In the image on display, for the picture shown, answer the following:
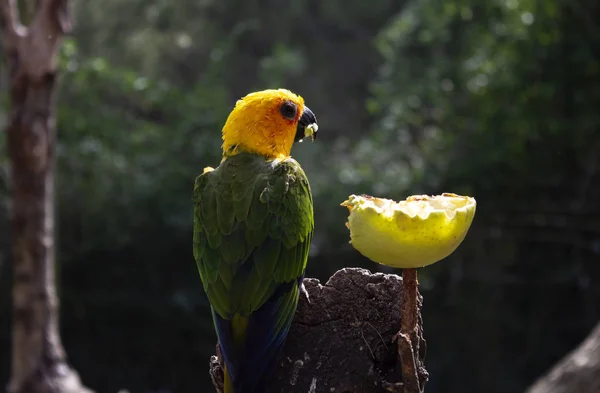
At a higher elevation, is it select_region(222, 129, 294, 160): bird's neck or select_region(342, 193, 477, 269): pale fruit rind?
select_region(222, 129, 294, 160): bird's neck

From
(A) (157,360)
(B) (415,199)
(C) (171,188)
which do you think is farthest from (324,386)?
(A) (157,360)

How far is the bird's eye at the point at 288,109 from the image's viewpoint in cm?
200

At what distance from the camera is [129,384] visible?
6816mm

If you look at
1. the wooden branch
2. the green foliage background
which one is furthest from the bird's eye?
the green foliage background

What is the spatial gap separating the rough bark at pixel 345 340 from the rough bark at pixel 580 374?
1.70 meters

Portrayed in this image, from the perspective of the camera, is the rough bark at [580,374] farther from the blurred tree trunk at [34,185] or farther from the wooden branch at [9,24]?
the wooden branch at [9,24]

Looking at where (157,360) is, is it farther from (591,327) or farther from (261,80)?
(591,327)

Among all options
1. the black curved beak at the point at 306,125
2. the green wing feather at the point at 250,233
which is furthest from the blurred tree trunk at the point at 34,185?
the green wing feather at the point at 250,233

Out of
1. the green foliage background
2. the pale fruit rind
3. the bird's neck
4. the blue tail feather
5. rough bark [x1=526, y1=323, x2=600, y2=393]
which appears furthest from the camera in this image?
the green foliage background

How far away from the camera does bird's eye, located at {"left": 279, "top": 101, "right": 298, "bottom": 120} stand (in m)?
2.00

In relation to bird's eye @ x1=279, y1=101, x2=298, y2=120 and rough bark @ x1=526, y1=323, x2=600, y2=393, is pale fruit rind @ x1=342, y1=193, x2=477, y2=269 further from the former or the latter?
rough bark @ x1=526, y1=323, x2=600, y2=393

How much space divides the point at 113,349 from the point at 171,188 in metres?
1.59

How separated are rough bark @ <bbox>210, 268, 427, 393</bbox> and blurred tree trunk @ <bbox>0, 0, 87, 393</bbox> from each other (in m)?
3.62

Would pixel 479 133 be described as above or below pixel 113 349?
above
